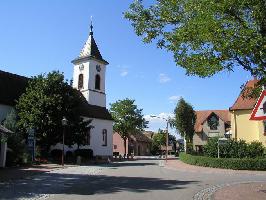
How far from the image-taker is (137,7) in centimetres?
1477

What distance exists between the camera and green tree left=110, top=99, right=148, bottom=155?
7994 cm

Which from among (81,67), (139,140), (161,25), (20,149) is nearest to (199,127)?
(81,67)

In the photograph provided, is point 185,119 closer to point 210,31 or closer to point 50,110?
point 50,110

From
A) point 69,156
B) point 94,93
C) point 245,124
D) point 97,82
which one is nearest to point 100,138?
point 94,93

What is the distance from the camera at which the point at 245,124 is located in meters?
44.4

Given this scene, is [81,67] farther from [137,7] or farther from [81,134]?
[137,7]

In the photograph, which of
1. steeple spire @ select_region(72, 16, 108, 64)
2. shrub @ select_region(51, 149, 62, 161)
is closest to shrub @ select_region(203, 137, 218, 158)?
shrub @ select_region(51, 149, 62, 161)

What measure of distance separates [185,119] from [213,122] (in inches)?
296

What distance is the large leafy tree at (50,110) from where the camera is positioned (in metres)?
38.9

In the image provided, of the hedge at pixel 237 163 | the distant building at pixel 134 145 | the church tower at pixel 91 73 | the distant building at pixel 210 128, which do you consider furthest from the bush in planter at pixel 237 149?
the distant building at pixel 134 145

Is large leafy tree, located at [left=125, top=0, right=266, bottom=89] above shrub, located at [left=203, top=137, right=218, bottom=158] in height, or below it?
above

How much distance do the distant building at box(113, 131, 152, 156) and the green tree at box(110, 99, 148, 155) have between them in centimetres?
573

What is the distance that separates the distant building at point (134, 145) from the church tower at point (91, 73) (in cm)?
2753

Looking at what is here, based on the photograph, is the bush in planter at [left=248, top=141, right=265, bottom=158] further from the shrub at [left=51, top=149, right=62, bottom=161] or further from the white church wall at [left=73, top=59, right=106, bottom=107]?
the white church wall at [left=73, top=59, right=106, bottom=107]
